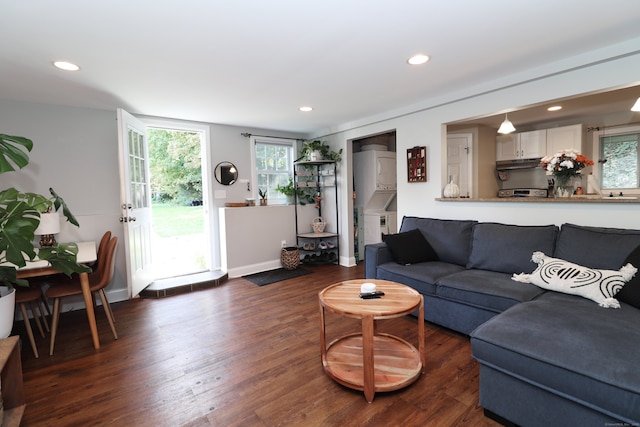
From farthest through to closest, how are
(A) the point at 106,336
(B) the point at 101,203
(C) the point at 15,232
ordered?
(B) the point at 101,203
(A) the point at 106,336
(C) the point at 15,232

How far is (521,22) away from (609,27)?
65 centimetres

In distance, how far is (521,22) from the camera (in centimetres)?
190

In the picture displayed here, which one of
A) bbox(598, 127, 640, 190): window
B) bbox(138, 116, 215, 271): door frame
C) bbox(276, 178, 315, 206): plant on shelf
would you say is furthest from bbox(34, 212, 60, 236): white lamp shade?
bbox(598, 127, 640, 190): window

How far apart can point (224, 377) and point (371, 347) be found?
1.04 m

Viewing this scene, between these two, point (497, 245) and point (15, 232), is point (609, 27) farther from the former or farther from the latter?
point (15, 232)

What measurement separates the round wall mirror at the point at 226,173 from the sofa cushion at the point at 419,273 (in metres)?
2.71

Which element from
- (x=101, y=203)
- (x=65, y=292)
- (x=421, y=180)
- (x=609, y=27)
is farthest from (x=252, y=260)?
(x=609, y=27)

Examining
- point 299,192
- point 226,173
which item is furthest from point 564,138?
point 226,173

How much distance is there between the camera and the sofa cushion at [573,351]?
1220mm

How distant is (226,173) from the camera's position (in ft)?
15.0

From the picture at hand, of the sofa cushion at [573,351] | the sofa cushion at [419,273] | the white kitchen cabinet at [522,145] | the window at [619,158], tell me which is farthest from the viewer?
the white kitchen cabinet at [522,145]

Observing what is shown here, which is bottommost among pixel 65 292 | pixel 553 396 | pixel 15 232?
pixel 553 396

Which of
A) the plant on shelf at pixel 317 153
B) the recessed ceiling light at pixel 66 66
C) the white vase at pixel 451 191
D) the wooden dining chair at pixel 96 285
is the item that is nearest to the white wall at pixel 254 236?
the plant on shelf at pixel 317 153

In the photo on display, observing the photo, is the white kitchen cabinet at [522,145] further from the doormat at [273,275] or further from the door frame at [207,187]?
the door frame at [207,187]
